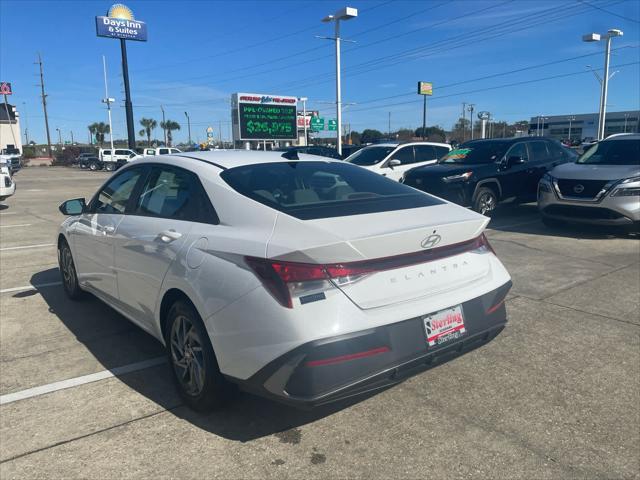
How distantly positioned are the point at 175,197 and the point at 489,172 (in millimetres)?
8141

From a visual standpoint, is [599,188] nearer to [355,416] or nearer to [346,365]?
[355,416]

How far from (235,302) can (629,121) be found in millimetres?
115969

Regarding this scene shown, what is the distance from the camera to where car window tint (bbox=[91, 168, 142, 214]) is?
414 centimetres

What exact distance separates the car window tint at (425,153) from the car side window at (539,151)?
2.76 m

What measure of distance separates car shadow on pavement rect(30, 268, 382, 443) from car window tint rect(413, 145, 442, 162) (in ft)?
31.9

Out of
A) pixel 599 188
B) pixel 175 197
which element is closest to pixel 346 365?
pixel 175 197

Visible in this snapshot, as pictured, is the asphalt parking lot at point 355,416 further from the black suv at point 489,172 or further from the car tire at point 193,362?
the black suv at point 489,172

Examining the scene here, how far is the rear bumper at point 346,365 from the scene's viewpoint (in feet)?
8.00

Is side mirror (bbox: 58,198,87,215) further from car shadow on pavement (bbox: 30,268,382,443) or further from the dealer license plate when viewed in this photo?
the dealer license plate

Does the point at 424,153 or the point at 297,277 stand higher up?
the point at 424,153

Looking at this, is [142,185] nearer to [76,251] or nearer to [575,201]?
[76,251]

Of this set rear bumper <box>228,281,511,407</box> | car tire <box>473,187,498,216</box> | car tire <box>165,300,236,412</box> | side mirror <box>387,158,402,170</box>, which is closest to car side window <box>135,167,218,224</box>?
car tire <box>165,300,236,412</box>

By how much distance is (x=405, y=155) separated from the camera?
43.3 feet

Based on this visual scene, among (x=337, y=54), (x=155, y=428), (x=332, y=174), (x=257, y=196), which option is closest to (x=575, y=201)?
(x=332, y=174)
